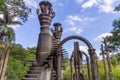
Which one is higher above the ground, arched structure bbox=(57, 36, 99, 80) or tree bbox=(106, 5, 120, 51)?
tree bbox=(106, 5, 120, 51)

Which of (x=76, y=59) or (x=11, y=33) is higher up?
(x=11, y=33)

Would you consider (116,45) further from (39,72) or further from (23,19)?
(39,72)

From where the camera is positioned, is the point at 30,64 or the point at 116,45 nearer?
the point at 30,64

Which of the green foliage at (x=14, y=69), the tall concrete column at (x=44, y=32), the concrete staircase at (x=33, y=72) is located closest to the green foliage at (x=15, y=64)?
the green foliage at (x=14, y=69)

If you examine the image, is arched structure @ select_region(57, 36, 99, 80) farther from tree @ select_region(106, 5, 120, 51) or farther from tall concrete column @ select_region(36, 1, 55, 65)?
tree @ select_region(106, 5, 120, 51)

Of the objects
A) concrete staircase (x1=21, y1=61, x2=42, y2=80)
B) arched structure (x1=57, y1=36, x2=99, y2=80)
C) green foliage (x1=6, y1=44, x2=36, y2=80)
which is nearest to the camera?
arched structure (x1=57, y1=36, x2=99, y2=80)

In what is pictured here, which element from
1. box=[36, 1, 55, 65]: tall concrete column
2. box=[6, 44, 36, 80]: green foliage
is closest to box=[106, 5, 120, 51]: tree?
box=[6, 44, 36, 80]: green foliage

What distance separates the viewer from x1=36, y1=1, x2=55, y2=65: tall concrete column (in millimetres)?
8305

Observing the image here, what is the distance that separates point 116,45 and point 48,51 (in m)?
24.2

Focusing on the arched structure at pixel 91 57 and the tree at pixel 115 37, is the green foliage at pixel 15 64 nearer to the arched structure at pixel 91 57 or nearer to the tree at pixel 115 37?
the tree at pixel 115 37

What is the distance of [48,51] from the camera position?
8.37m

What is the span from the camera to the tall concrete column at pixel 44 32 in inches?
327

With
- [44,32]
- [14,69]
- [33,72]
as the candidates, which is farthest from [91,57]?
[14,69]

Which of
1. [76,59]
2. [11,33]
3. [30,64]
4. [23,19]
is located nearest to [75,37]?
[76,59]
